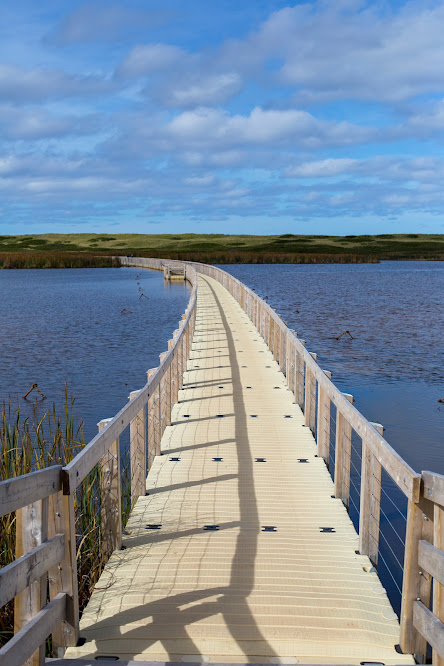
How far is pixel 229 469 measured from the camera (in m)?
7.76

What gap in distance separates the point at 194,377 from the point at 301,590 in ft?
29.3

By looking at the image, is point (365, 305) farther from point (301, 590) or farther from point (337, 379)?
point (301, 590)

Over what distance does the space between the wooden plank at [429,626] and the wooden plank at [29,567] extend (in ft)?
6.75

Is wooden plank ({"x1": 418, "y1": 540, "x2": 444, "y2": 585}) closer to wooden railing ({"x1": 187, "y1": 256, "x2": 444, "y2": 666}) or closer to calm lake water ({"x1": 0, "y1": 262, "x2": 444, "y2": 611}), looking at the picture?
wooden railing ({"x1": 187, "y1": 256, "x2": 444, "y2": 666})

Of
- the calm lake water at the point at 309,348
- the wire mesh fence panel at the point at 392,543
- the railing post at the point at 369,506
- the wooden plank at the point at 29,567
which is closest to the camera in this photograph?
the wooden plank at the point at 29,567

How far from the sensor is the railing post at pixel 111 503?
5547 mm

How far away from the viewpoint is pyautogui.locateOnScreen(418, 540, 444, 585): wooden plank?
3613 millimetres

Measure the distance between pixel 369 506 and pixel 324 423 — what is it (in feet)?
9.46

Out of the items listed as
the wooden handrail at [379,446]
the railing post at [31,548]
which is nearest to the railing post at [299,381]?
the wooden handrail at [379,446]

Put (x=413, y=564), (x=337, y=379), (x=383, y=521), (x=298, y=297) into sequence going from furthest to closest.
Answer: (x=298, y=297)
(x=337, y=379)
(x=383, y=521)
(x=413, y=564)

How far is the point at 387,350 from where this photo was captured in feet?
77.6

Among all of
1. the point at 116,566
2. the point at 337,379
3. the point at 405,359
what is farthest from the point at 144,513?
the point at 405,359

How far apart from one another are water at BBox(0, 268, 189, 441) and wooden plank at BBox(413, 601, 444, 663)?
9.04m

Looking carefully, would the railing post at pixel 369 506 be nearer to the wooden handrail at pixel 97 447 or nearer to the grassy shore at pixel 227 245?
the wooden handrail at pixel 97 447
